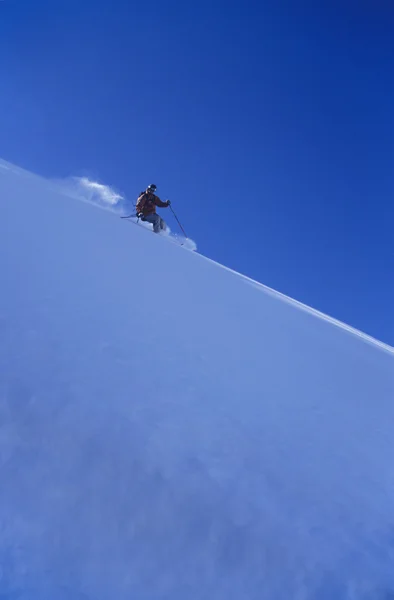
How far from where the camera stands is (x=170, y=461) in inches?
53.5

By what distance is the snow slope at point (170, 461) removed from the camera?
104cm

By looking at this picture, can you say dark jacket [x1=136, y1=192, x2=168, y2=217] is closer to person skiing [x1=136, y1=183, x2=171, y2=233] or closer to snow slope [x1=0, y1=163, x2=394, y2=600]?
person skiing [x1=136, y1=183, x2=171, y2=233]

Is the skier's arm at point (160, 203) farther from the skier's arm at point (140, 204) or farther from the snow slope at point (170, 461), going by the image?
the snow slope at point (170, 461)

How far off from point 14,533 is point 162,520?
0.42 meters

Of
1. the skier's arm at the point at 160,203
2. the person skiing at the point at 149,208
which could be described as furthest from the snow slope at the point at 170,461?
the skier's arm at the point at 160,203

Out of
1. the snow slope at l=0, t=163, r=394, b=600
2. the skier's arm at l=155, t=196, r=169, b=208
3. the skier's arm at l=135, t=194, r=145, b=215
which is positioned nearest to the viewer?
the snow slope at l=0, t=163, r=394, b=600

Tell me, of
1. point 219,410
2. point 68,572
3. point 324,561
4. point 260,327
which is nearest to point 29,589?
point 68,572

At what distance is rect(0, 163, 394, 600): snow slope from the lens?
3.40 feet

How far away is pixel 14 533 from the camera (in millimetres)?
1022

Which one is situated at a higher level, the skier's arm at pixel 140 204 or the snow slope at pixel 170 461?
the skier's arm at pixel 140 204

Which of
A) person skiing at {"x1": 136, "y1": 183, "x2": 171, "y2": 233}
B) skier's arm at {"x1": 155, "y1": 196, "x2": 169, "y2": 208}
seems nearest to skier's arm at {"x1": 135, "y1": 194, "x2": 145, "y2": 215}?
person skiing at {"x1": 136, "y1": 183, "x2": 171, "y2": 233}

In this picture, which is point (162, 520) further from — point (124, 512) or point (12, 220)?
point (12, 220)

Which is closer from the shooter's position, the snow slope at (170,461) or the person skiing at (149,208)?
the snow slope at (170,461)

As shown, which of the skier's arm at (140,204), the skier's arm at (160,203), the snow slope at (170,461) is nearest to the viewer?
the snow slope at (170,461)
